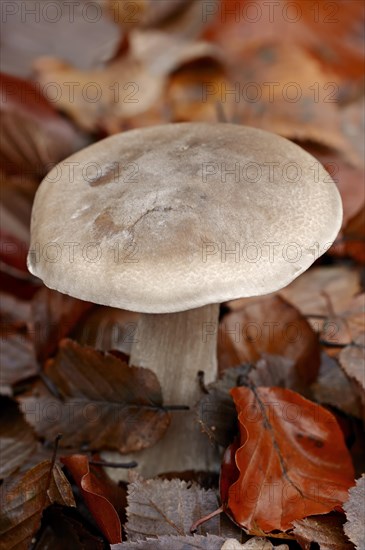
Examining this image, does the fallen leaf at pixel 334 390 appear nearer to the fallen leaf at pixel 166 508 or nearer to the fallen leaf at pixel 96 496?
the fallen leaf at pixel 166 508

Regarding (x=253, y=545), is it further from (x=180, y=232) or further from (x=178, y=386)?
(x=180, y=232)

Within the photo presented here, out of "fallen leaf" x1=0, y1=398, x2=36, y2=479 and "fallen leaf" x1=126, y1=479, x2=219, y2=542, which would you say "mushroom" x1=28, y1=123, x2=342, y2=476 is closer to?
"fallen leaf" x1=126, y1=479, x2=219, y2=542

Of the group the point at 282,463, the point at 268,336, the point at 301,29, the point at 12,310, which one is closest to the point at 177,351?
the point at 282,463

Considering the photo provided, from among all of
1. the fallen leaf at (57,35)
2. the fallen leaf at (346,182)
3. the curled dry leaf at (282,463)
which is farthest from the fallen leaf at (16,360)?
the fallen leaf at (57,35)

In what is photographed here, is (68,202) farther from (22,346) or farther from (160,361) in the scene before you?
(22,346)

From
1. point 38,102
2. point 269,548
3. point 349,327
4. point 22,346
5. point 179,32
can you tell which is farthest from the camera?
point 179,32

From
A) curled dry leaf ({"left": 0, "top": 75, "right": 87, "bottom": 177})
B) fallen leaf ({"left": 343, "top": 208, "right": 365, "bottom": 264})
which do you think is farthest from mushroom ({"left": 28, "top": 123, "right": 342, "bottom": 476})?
curled dry leaf ({"left": 0, "top": 75, "right": 87, "bottom": 177})

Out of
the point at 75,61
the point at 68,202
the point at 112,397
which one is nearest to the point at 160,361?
the point at 112,397
